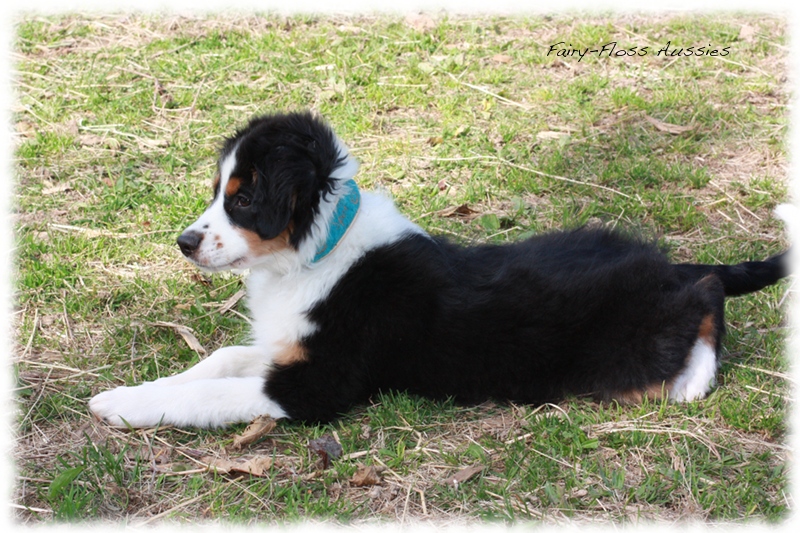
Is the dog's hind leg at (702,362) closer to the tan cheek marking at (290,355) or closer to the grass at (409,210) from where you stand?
the grass at (409,210)

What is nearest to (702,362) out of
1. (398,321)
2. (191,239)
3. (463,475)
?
(463,475)

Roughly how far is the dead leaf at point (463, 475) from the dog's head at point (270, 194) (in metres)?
1.14

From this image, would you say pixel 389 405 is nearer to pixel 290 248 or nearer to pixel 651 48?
pixel 290 248

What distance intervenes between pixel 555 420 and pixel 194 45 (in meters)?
5.29

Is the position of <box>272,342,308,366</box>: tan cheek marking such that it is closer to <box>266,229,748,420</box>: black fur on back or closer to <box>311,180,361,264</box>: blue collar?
<box>266,229,748,420</box>: black fur on back

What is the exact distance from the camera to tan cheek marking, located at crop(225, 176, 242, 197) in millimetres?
3477

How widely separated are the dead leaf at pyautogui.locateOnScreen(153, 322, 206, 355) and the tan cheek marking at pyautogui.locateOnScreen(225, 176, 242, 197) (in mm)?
1009

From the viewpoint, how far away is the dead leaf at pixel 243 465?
10.7ft

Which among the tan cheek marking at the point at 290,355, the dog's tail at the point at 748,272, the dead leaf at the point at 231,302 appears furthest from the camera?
the dead leaf at the point at 231,302

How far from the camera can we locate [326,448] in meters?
3.43

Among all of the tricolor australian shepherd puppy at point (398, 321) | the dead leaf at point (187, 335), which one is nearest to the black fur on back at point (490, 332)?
the tricolor australian shepherd puppy at point (398, 321)

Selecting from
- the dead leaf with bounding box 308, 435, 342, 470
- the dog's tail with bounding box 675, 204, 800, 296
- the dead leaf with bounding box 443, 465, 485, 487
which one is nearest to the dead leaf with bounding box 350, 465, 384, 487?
the dead leaf with bounding box 308, 435, 342, 470

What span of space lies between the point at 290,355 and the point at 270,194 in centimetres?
71

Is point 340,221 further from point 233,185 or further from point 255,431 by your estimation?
point 255,431
